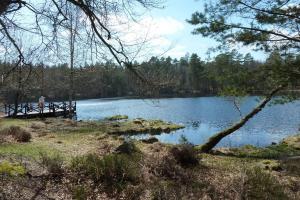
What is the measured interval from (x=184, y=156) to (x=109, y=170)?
320 centimetres

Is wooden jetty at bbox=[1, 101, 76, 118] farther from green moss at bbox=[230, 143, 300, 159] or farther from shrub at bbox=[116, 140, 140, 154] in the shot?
shrub at bbox=[116, 140, 140, 154]

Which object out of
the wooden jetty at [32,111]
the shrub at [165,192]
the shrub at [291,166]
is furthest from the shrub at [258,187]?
the wooden jetty at [32,111]

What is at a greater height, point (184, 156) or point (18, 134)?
point (18, 134)

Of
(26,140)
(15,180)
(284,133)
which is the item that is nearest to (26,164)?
(15,180)

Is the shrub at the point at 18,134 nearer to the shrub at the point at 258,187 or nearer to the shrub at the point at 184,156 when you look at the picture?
the shrub at the point at 184,156

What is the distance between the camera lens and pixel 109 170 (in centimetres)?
862

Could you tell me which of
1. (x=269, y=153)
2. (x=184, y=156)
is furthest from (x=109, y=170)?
(x=269, y=153)

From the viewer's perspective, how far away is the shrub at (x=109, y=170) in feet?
27.6

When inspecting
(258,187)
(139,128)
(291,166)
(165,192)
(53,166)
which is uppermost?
(53,166)

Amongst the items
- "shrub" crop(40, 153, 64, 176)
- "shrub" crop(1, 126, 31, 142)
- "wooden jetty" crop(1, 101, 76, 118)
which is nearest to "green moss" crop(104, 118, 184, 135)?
"wooden jetty" crop(1, 101, 76, 118)

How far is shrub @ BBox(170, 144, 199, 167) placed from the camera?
1112 cm

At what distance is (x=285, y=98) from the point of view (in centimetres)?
1474

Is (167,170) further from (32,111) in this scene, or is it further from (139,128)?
(32,111)

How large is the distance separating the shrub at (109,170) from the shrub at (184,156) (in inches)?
88.5
